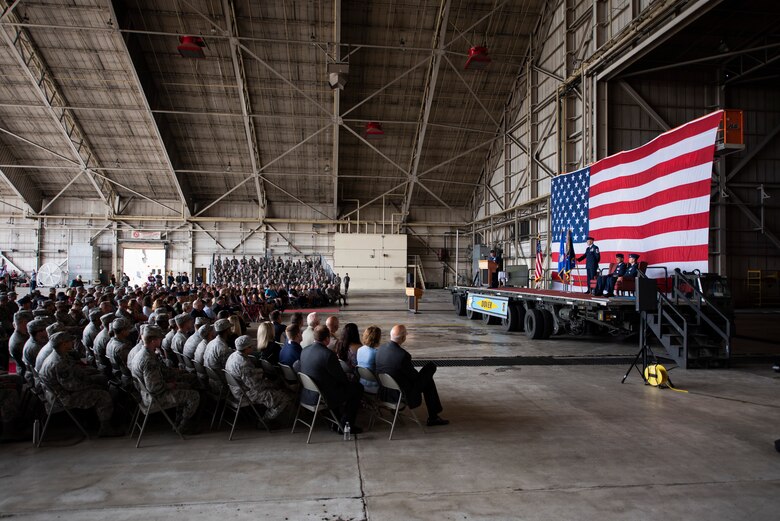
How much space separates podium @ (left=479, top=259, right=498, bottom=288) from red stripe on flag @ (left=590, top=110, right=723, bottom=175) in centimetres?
459

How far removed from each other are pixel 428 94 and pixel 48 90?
55.1 ft

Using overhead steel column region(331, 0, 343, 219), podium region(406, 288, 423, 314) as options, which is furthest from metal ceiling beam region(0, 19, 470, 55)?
podium region(406, 288, 423, 314)

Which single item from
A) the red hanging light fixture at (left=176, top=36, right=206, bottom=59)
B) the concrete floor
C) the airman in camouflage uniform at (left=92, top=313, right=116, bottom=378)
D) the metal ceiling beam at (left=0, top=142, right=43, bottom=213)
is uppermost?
the red hanging light fixture at (left=176, top=36, right=206, bottom=59)

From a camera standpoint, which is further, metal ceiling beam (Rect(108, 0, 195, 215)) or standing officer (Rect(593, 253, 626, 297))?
metal ceiling beam (Rect(108, 0, 195, 215))

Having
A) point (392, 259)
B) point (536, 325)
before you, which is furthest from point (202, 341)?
point (392, 259)

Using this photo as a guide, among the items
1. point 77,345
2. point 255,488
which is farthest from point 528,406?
point 77,345

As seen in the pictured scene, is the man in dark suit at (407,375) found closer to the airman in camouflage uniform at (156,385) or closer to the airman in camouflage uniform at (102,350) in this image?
the airman in camouflage uniform at (156,385)

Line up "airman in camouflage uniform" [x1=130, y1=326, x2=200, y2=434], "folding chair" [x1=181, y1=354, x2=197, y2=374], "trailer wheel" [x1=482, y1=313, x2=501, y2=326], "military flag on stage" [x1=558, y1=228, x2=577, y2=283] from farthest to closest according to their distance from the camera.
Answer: "trailer wheel" [x1=482, y1=313, x2=501, y2=326] < "military flag on stage" [x1=558, y1=228, x2=577, y2=283] < "folding chair" [x1=181, y1=354, x2=197, y2=374] < "airman in camouflage uniform" [x1=130, y1=326, x2=200, y2=434]

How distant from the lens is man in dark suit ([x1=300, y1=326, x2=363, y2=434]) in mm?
4930

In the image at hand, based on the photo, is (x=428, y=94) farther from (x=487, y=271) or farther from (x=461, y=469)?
(x=461, y=469)

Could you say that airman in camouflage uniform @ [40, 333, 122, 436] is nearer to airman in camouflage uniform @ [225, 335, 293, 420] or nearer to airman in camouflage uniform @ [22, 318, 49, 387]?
airman in camouflage uniform @ [22, 318, 49, 387]

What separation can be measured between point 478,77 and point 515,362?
1813 cm

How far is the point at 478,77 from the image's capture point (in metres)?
23.8

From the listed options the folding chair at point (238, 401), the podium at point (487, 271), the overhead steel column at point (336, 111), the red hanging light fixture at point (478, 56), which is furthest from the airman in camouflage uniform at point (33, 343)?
the red hanging light fixture at point (478, 56)
